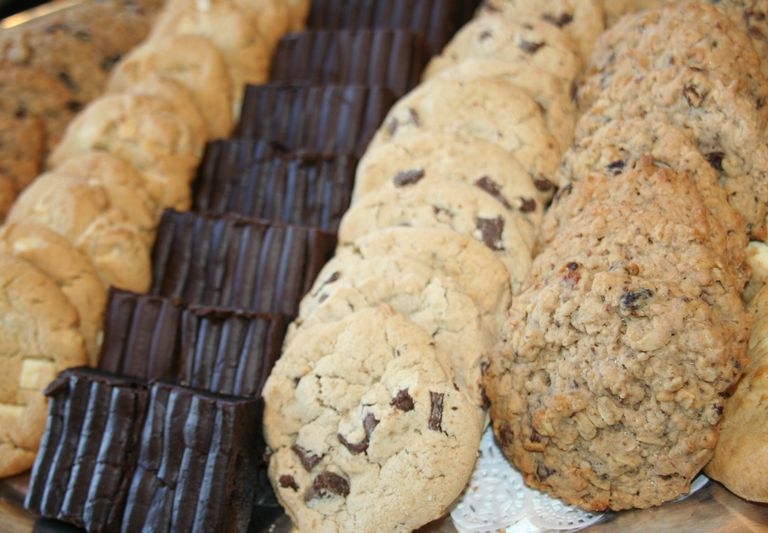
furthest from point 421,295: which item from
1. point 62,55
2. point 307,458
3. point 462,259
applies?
point 62,55

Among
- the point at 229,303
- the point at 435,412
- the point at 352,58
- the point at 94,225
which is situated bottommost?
the point at 435,412

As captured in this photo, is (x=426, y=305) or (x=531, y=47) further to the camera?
(x=531, y=47)

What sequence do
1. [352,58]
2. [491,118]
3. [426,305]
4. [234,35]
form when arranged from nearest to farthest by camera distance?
1. [426,305]
2. [491,118]
3. [352,58]
4. [234,35]

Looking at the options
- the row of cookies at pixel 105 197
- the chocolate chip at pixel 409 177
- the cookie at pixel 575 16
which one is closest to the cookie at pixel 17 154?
the row of cookies at pixel 105 197

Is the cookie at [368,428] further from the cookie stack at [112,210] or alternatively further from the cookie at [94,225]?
the cookie at [94,225]

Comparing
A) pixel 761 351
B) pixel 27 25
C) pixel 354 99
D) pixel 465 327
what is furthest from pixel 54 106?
pixel 761 351

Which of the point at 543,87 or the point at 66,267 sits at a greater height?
the point at 543,87

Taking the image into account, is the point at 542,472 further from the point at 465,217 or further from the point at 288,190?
the point at 288,190

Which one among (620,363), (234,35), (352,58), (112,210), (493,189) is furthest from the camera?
(234,35)
